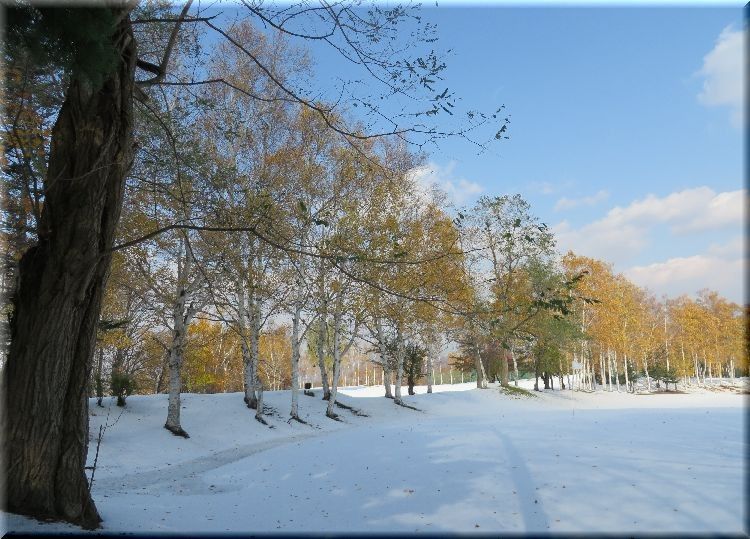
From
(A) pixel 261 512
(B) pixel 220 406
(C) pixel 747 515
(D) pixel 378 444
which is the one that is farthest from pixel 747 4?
(B) pixel 220 406

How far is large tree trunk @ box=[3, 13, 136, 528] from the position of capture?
3.67 meters

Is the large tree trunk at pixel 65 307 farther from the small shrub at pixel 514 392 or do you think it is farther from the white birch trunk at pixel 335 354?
the small shrub at pixel 514 392

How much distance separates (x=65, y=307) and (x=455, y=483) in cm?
396

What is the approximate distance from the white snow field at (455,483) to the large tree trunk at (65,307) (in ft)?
1.04

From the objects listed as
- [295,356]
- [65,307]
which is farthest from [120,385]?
[65,307]

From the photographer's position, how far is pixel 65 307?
3795 millimetres

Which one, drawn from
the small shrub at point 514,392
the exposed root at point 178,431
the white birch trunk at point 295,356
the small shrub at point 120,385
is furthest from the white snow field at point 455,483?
the small shrub at point 514,392

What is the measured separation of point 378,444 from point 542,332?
17.1 metres

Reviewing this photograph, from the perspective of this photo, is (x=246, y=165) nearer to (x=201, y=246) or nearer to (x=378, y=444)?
(x=201, y=246)

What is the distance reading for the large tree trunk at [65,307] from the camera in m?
3.67

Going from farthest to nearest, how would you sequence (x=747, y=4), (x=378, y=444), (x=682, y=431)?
(x=378, y=444) < (x=682, y=431) < (x=747, y=4)

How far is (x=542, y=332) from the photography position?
23375 mm

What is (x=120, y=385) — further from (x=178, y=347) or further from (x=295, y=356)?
(x=295, y=356)

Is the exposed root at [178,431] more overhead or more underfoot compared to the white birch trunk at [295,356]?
more underfoot
